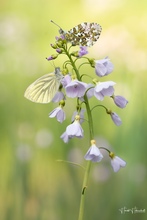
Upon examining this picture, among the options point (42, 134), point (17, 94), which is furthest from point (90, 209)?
point (17, 94)

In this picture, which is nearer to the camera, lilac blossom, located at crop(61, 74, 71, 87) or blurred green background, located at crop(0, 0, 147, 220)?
lilac blossom, located at crop(61, 74, 71, 87)

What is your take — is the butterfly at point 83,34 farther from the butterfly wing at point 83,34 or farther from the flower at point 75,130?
→ the flower at point 75,130

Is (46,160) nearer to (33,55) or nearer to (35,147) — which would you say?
(35,147)

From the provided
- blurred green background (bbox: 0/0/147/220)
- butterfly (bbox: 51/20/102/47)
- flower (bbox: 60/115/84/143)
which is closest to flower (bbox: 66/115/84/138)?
flower (bbox: 60/115/84/143)

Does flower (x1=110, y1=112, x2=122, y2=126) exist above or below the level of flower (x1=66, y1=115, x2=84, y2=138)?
above

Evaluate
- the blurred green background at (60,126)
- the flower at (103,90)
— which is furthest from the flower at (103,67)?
the blurred green background at (60,126)

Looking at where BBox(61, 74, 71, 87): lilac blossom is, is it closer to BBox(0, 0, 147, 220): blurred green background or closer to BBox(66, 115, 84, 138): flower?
BBox(66, 115, 84, 138): flower

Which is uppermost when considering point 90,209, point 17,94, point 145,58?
point 145,58

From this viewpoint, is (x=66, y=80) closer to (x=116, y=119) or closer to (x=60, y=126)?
(x=116, y=119)
